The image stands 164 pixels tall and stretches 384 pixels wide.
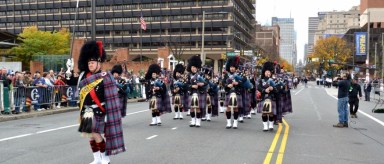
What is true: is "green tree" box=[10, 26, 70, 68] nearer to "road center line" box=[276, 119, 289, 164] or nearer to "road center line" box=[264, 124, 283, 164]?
"road center line" box=[276, 119, 289, 164]

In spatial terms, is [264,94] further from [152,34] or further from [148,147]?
[152,34]

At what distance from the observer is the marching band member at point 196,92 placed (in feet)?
42.0

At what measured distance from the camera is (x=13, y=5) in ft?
297

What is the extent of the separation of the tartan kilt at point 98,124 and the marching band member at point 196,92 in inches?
253

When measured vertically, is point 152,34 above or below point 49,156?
above

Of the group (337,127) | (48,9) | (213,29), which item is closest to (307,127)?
(337,127)

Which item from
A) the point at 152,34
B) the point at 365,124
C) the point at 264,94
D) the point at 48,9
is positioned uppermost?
the point at 48,9

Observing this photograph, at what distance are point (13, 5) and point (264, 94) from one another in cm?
8941

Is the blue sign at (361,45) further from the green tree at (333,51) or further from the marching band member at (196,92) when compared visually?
the green tree at (333,51)

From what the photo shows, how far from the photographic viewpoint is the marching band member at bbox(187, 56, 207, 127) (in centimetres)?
1280

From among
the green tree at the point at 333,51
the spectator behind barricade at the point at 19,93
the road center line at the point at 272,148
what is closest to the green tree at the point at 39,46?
the green tree at the point at 333,51

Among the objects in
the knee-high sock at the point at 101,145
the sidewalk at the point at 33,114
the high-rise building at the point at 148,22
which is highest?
the high-rise building at the point at 148,22

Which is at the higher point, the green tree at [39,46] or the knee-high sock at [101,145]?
the green tree at [39,46]

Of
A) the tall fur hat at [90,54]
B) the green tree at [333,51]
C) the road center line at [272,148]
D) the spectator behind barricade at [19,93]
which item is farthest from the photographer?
the green tree at [333,51]
